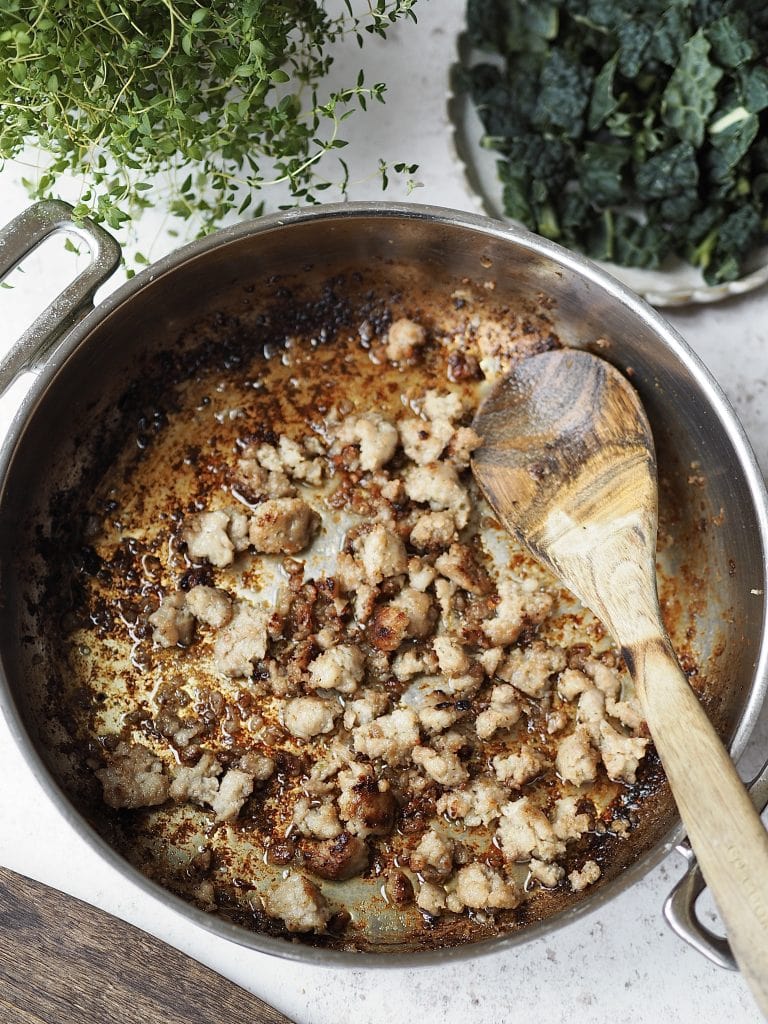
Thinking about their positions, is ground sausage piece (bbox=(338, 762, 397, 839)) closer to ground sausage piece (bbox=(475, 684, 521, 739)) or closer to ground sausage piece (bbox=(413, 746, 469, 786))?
ground sausage piece (bbox=(413, 746, 469, 786))

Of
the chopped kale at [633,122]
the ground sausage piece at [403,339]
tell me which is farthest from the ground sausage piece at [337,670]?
the chopped kale at [633,122]

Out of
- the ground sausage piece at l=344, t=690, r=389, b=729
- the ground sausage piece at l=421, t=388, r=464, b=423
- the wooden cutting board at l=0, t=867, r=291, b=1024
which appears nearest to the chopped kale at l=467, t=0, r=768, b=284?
the ground sausage piece at l=421, t=388, r=464, b=423

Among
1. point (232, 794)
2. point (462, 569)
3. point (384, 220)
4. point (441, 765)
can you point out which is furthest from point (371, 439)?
point (232, 794)

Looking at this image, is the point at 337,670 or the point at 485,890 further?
the point at 337,670

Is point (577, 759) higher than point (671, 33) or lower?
lower

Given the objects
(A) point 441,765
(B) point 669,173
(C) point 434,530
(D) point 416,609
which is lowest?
(A) point 441,765

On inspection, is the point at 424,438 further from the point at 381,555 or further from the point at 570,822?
the point at 570,822

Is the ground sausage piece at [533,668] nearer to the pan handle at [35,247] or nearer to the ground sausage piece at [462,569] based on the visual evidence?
the ground sausage piece at [462,569]

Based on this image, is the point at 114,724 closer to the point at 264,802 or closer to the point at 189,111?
the point at 264,802
